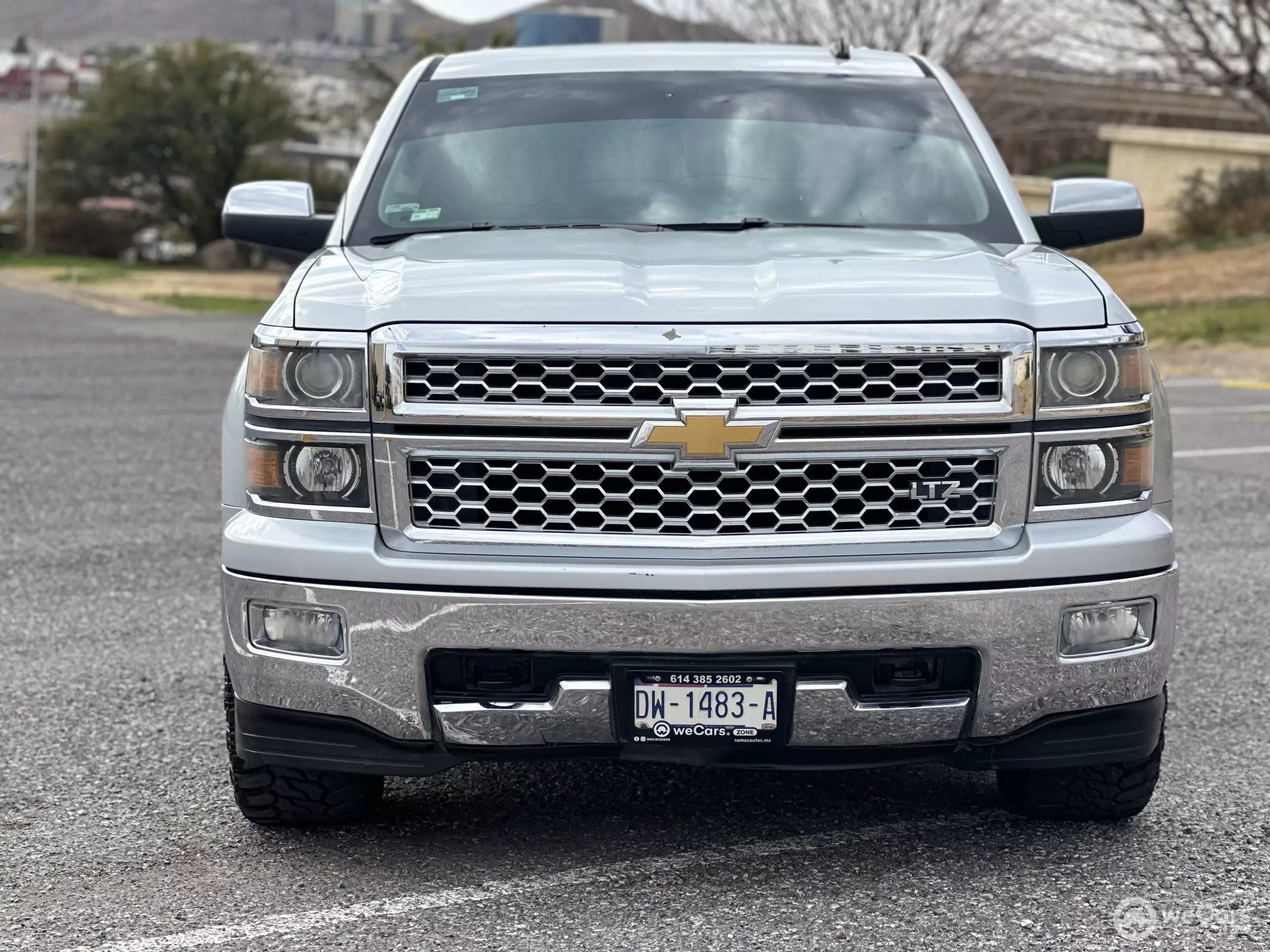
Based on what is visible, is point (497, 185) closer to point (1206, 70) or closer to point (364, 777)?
point (364, 777)

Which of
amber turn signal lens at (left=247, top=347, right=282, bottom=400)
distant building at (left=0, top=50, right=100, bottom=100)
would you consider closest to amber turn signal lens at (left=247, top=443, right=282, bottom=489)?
amber turn signal lens at (left=247, top=347, right=282, bottom=400)

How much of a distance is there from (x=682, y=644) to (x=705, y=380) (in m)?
0.55

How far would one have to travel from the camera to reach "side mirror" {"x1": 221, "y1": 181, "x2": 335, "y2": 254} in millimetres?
5184

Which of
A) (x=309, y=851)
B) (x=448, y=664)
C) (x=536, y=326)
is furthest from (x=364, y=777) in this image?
(x=536, y=326)

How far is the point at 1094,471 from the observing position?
3.77 meters

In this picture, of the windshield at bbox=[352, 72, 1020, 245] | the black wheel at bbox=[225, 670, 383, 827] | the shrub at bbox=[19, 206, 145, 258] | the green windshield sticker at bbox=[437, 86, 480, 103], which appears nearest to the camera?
the black wheel at bbox=[225, 670, 383, 827]

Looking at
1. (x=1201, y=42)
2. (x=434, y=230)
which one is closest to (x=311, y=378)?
(x=434, y=230)

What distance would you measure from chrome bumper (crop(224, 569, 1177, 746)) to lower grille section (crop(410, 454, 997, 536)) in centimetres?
17

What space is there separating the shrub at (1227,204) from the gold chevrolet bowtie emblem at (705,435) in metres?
26.7

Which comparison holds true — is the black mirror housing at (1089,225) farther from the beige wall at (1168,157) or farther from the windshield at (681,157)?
the beige wall at (1168,157)

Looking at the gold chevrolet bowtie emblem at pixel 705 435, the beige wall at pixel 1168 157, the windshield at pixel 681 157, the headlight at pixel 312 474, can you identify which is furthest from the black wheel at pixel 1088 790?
the beige wall at pixel 1168 157

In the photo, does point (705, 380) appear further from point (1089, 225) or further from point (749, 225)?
point (1089, 225)

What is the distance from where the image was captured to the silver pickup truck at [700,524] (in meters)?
3.63

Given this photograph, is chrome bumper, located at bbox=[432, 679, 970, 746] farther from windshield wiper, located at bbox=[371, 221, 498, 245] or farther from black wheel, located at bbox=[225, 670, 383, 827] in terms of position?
windshield wiper, located at bbox=[371, 221, 498, 245]
